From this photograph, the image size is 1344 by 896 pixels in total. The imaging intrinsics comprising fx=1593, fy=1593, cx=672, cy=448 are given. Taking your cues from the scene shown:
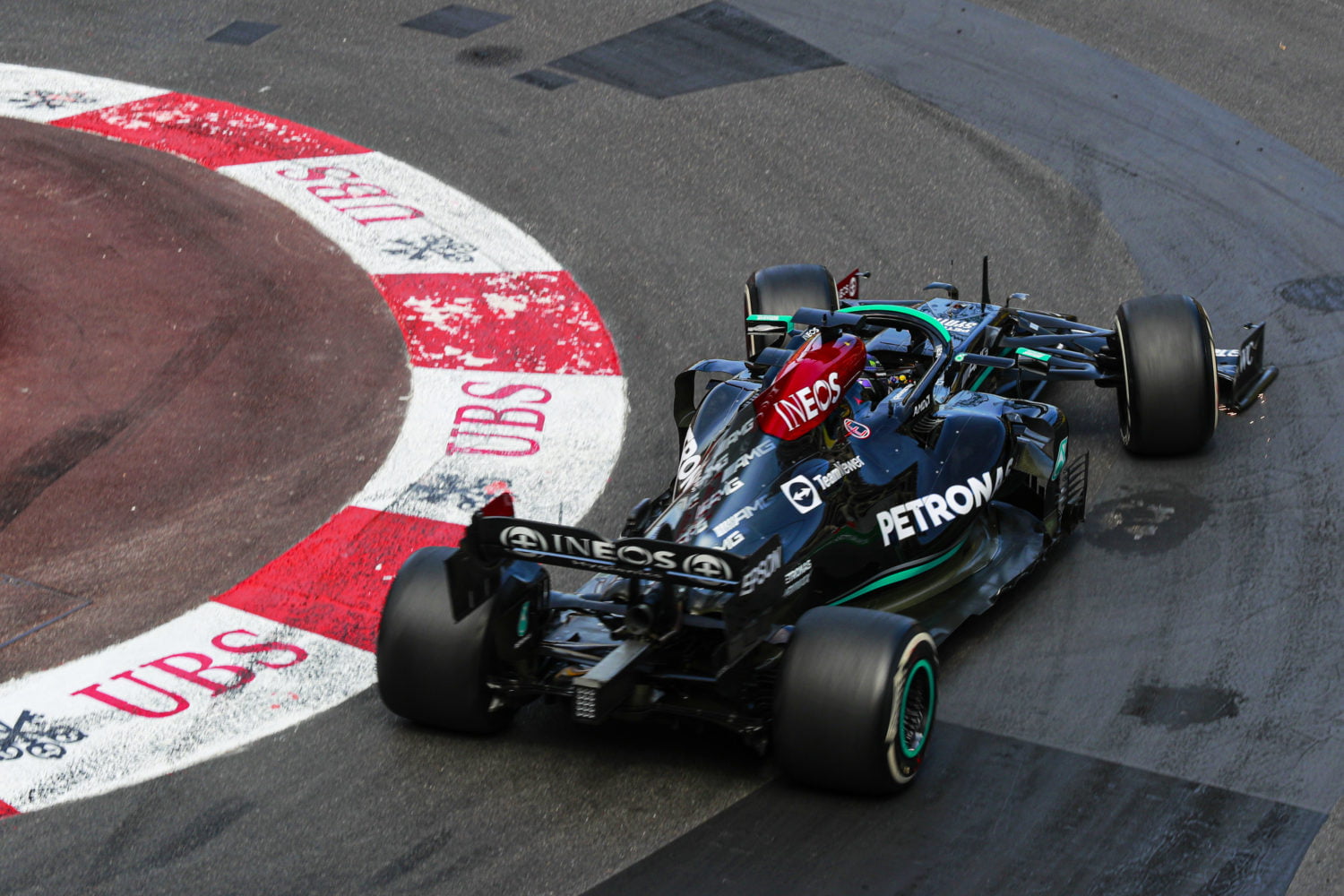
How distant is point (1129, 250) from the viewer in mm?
12031

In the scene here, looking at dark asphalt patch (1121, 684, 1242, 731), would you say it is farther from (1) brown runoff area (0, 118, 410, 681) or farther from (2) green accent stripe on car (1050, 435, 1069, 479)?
(1) brown runoff area (0, 118, 410, 681)

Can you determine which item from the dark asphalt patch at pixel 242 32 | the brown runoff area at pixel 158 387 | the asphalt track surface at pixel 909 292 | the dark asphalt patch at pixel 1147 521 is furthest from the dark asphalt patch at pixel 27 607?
the dark asphalt patch at pixel 242 32

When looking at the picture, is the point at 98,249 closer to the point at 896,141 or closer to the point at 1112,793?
the point at 896,141

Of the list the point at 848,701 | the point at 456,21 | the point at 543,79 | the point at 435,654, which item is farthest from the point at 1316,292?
the point at 456,21

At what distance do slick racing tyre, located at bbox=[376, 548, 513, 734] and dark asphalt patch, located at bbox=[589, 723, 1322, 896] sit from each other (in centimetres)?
104

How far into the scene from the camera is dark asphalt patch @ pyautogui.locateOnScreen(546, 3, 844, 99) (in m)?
14.8

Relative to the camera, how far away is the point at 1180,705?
696 centimetres

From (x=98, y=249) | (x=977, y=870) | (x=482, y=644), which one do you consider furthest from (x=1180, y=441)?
(x=98, y=249)

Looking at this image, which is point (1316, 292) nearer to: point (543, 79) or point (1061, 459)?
point (1061, 459)

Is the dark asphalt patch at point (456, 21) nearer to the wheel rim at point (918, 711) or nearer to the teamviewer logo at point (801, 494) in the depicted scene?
the teamviewer logo at point (801, 494)

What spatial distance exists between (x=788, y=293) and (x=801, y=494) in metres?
2.96

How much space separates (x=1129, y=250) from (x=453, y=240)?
5150 millimetres

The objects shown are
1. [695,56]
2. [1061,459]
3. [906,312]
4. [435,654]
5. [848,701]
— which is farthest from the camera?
[695,56]

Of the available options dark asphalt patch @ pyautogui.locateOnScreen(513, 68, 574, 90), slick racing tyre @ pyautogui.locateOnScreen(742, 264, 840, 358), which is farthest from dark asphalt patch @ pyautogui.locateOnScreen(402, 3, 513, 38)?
slick racing tyre @ pyautogui.locateOnScreen(742, 264, 840, 358)
